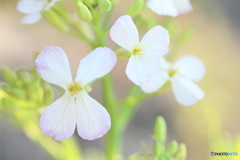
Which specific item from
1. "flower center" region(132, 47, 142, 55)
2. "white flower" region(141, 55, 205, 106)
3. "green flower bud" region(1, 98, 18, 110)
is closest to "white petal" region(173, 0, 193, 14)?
"white flower" region(141, 55, 205, 106)

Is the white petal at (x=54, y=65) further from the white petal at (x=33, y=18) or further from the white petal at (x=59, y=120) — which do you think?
the white petal at (x=33, y=18)

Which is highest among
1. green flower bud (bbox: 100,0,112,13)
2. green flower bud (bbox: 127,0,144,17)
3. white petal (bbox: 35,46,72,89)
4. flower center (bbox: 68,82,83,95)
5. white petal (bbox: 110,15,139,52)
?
green flower bud (bbox: 127,0,144,17)

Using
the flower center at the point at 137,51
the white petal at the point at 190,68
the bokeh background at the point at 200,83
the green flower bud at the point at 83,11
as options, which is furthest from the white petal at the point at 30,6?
the bokeh background at the point at 200,83

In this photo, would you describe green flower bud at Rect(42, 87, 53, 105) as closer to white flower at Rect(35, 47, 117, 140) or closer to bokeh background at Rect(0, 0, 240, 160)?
white flower at Rect(35, 47, 117, 140)

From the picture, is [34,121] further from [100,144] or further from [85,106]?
[100,144]

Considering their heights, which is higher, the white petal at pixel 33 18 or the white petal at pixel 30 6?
the white petal at pixel 30 6

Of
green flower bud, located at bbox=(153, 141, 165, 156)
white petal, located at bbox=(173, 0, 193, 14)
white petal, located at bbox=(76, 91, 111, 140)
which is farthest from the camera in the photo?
white petal, located at bbox=(173, 0, 193, 14)
